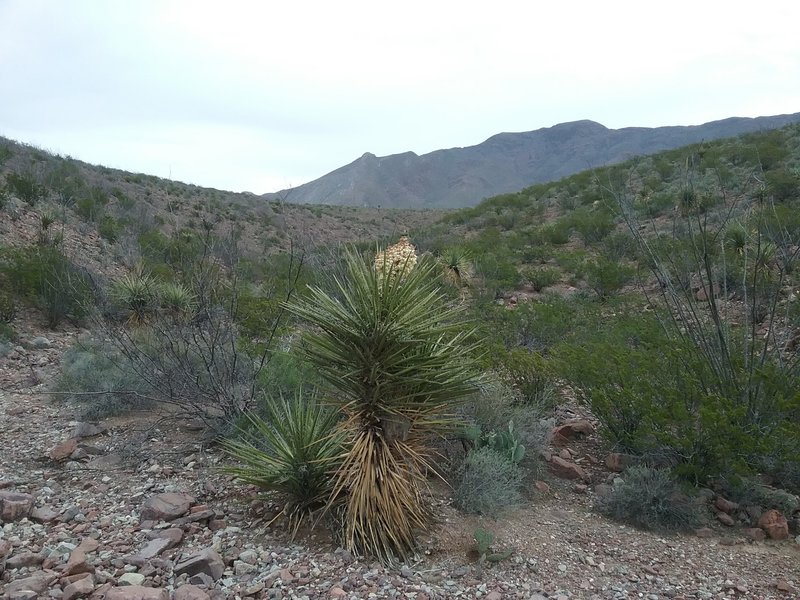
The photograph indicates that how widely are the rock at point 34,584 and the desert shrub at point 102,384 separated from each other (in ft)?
9.31

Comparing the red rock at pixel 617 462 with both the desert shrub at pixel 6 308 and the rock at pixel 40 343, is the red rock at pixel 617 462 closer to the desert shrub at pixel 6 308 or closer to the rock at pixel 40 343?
the rock at pixel 40 343

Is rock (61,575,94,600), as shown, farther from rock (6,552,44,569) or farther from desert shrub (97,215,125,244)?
desert shrub (97,215,125,244)

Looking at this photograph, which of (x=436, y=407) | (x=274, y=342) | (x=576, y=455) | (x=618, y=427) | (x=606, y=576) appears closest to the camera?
(x=606, y=576)

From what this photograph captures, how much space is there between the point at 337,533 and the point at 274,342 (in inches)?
169

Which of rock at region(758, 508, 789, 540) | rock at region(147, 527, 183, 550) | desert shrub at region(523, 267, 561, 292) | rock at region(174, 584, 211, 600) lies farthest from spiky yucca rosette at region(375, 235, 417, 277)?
desert shrub at region(523, 267, 561, 292)

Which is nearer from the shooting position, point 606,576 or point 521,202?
point 606,576

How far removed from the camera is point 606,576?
3.86 m

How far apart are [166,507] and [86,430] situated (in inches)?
Result: 90.9

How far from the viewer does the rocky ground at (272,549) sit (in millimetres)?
3609

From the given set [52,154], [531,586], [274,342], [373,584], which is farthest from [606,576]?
[52,154]

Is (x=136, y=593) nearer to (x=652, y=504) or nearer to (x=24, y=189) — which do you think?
(x=652, y=504)

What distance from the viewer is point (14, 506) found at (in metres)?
4.41

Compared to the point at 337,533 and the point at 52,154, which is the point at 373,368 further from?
the point at 52,154

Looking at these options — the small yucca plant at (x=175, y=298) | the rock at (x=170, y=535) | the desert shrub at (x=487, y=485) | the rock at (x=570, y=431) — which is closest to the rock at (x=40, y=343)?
the small yucca plant at (x=175, y=298)
